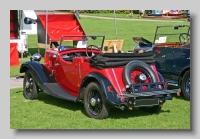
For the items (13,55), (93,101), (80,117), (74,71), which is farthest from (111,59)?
(13,55)

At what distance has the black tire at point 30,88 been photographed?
28.7 feet

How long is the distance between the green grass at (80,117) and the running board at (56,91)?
0.25 meters

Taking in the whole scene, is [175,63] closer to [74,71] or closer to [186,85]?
[186,85]

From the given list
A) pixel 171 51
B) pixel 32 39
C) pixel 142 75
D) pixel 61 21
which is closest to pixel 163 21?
pixel 32 39

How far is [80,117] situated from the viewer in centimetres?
732

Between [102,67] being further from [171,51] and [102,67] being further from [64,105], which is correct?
[171,51]

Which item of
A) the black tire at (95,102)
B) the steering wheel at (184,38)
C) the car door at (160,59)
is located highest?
the steering wheel at (184,38)

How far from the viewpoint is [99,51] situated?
866 centimetres

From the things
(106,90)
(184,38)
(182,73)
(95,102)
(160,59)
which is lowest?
(95,102)

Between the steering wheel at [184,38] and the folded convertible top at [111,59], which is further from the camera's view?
the steering wheel at [184,38]

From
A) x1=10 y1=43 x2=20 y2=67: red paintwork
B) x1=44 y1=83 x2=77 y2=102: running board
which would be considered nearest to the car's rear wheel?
x1=44 y1=83 x2=77 y2=102: running board

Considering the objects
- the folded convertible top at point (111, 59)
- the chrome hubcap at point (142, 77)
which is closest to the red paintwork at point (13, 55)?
the folded convertible top at point (111, 59)

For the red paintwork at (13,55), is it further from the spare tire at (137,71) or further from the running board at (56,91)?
the spare tire at (137,71)

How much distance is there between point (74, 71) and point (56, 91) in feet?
2.11
